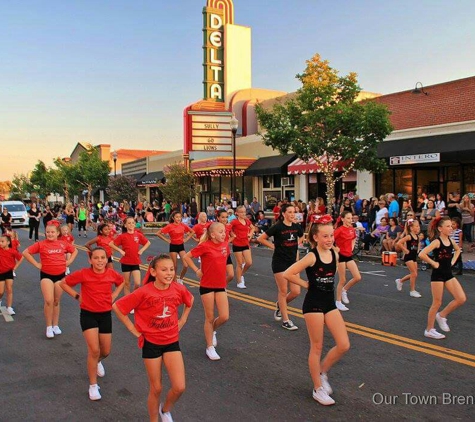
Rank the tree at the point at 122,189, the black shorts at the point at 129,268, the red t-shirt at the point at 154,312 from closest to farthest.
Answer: the red t-shirt at the point at 154,312
the black shorts at the point at 129,268
the tree at the point at 122,189

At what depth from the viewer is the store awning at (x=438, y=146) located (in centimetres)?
1902

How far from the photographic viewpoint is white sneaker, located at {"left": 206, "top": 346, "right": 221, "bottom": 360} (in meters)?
6.46

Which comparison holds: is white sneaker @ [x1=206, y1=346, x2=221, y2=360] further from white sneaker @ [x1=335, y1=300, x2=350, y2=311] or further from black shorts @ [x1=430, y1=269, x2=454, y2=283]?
black shorts @ [x1=430, y1=269, x2=454, y2=283]

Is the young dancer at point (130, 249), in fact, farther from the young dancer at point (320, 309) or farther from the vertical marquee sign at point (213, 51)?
the vertical marquee sign at point (213, 51)

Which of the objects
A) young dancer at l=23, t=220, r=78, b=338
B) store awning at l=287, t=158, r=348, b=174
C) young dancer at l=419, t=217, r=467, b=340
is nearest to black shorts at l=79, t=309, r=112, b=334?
young dancer at l=23, t=220, r=78, b=338

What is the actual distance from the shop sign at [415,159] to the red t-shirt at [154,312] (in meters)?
17.6

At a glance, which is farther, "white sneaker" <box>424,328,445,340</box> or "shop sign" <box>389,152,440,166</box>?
"shop sign" <box>389,152,440,166</box>

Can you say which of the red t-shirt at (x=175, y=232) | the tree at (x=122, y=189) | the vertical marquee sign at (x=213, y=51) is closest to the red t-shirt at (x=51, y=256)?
the red t-shirt at (x=175, y=232)

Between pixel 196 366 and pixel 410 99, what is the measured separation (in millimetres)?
20031

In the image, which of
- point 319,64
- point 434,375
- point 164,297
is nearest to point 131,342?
point 164,297

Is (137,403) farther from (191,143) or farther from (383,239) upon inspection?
(191,143)

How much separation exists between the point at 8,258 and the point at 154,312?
543 centimetres

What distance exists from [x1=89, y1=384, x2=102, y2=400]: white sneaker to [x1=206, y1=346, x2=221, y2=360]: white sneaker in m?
1.62

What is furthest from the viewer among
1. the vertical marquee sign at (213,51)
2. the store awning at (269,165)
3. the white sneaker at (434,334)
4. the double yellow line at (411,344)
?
the vertical marquee sign at (213,51)
